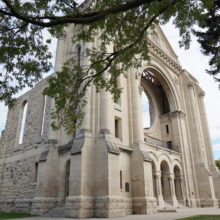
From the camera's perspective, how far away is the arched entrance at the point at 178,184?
2181 centimetres

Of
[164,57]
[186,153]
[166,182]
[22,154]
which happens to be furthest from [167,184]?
[164,57]

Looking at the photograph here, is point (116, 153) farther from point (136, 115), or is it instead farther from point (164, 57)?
point (164, 57)

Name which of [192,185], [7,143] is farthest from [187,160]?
[7,143]

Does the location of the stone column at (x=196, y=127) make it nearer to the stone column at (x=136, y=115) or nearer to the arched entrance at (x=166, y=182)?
the arched entrance at (x=166, y=182)

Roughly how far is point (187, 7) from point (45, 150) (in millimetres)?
13004

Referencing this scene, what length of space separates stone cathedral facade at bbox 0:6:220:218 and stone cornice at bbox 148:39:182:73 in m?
0.10

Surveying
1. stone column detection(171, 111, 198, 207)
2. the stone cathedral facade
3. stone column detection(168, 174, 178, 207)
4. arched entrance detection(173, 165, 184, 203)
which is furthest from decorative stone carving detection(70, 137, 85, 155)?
stone column detection(171, 111, 198, 207)

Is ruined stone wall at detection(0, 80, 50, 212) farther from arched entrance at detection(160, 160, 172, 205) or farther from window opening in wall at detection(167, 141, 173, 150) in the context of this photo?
window opening in wall at detection(167, 141, 173, 150)

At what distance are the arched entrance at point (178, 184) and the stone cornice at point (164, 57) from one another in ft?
41.3

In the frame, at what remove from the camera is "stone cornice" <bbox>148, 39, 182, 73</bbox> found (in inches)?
977

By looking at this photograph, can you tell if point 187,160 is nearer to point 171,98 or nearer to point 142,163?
point 171,98

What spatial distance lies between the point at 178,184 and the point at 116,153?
1200 cm

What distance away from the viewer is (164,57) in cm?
2669

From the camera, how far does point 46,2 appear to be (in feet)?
26.7
